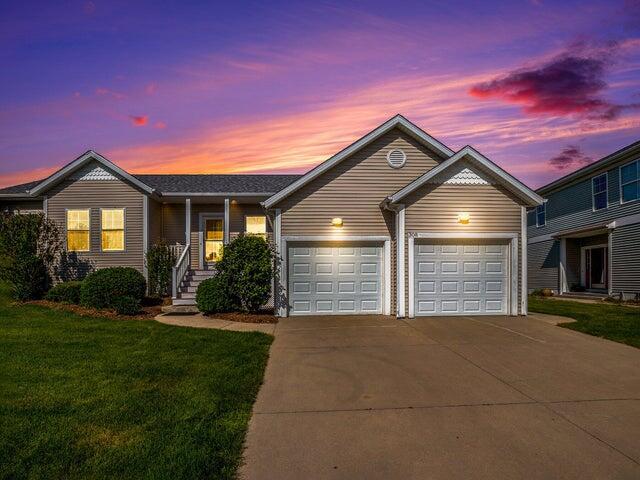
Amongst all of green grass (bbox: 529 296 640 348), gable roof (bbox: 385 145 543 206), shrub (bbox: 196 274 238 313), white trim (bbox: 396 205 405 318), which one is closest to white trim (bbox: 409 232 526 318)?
white trim (bbox: 396 205 405 318)

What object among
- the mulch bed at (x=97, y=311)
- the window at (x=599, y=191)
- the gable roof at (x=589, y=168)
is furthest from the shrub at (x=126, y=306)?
the window at (x=599, y=191)

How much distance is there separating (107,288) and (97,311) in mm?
723

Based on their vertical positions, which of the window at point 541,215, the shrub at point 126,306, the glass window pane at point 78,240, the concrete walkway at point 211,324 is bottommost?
the concrete walkway at point 211,324

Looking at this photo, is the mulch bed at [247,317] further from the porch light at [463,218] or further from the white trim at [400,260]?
the porch light at [463,218]

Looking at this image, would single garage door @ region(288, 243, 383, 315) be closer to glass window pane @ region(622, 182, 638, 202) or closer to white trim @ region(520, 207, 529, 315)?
white trim @ region(520, 207, 529, 315)

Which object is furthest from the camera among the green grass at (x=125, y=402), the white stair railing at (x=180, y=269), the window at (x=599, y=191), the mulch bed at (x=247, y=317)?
the window at (x=599, y=191)

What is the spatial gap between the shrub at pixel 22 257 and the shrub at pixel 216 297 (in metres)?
6.26

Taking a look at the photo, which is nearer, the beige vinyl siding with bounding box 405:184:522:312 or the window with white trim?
the beige vinyl siding with bounding box 405:184:522:312

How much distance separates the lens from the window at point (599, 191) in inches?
853

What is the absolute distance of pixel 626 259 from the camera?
19875mm

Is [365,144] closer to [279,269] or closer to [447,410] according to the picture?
[279,269]

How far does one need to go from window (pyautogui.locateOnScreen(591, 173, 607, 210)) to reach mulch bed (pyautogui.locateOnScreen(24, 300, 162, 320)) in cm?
2108

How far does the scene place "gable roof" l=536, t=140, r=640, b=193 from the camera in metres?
19.1

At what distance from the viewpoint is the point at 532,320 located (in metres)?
12.6
